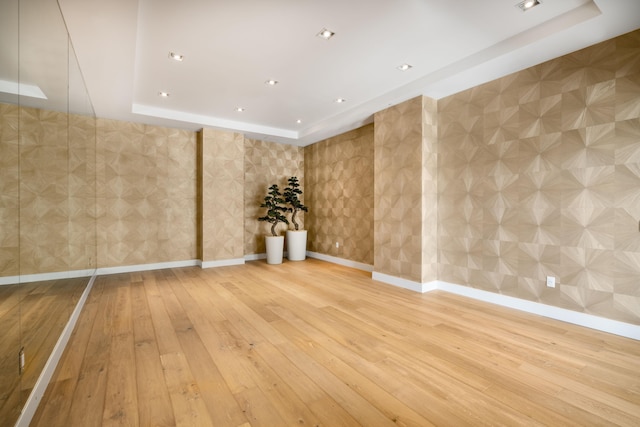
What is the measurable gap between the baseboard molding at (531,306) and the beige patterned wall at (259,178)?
343cm

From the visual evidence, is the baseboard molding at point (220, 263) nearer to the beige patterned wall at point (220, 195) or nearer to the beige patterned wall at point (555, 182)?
the beige patterned wall at point (220, 195)

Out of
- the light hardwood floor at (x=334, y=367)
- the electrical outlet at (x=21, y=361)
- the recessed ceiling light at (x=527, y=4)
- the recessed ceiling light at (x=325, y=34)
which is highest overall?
the recessed ceiling light at (x=325, y=34)

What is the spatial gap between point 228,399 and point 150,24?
342cm

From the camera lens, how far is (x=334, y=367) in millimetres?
2201

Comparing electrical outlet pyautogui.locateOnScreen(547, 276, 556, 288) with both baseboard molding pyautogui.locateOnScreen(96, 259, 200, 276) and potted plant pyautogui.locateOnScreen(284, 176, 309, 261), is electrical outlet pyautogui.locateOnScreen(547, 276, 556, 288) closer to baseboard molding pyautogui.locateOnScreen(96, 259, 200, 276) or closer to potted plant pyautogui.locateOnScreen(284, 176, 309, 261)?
potted plant pyautogui.locateOnScreen(284, 176, 309, 261)

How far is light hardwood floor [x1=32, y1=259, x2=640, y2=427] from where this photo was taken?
1.70 m

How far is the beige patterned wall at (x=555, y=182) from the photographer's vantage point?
277 centimetres

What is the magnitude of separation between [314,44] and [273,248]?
4314 mm

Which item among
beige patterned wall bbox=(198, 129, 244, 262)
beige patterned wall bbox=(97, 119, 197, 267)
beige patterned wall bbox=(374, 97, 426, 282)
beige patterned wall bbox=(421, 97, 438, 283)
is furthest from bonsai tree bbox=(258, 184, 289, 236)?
beige patterned wall bbox=(421, 97, 438, 283)

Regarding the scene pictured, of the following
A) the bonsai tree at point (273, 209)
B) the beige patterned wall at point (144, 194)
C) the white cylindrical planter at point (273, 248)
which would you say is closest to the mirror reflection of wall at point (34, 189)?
the beige patterned wall at point (144, 194)

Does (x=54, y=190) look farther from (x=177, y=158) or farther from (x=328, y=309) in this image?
(x=177, y=158)

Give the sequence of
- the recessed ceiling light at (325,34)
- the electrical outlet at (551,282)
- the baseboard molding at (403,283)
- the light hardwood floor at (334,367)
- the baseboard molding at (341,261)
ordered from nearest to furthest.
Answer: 1. the light hardwood floor at (334,367)
2. the recessed ceiling light at (325,34)
3. the electrical outlet at (551,282)
4. the baseboard molding at (403,283)
5. the baseboard molding at (341,261)

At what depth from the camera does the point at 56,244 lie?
105 inches

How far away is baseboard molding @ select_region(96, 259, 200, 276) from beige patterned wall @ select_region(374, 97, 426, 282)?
158 inches
